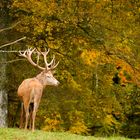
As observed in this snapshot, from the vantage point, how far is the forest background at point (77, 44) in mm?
16078

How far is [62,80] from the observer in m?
20.8

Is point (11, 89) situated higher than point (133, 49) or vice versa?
point (133, 49)

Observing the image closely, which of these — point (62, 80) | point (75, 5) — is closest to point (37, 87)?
point (75, 5)

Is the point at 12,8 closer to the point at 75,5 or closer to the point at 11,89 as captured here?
the point at 75,5

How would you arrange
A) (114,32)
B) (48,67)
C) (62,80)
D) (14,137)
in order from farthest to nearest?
(62,80)
(114,32)
(48,67)
(14,137)

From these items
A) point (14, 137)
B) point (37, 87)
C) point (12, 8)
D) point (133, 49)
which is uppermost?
point (12, 8)

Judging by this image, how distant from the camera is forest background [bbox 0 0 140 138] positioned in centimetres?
1608

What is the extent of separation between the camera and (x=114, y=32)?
56.2ft

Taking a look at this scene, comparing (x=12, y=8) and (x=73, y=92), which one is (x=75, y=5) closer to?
(x=12, y=8)

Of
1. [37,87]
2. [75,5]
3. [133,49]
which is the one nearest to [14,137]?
[37,87]

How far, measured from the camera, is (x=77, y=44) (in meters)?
17.8

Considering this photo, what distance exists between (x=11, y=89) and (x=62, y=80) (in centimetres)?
221

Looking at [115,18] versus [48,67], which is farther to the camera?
[115,18]

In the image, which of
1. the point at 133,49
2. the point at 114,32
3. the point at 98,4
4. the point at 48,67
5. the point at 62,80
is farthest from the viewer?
the point at 62,80
